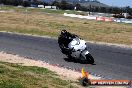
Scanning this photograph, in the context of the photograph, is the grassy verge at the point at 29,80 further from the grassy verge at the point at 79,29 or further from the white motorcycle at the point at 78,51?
the grassy verge at the point at 79,29

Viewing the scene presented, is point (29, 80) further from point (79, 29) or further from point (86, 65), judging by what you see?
point (79, 29)

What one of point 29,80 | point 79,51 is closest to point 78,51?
point 79,51

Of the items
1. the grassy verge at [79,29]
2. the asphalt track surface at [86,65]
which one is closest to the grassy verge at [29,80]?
the asphalt track surface at [86,65]

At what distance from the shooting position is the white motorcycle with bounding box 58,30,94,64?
19.9m

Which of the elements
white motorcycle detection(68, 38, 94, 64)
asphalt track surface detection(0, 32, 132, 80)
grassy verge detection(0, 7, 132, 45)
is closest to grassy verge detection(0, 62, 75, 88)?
asphalt track surface detection(0, 32, 132, 80)

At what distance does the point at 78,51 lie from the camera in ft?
65.9

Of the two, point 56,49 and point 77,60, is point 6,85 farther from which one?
point 56,49

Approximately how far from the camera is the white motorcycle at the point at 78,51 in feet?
65.4

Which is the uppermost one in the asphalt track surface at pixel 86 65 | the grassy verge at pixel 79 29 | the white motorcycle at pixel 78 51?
the white motorcycle at pixel 78 51

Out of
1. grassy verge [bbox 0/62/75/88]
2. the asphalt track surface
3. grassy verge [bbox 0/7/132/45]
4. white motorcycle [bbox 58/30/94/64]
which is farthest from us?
grassy verge [bbox 0/7/132/45]

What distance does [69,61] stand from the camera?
66.9 ft

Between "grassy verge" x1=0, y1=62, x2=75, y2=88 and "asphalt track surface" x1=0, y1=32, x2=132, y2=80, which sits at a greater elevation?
"grassy verge" x1=0, y1=62, x2=75, y2=88

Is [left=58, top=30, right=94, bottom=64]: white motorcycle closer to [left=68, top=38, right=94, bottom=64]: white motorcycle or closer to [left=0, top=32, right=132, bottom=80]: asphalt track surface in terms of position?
[left=68, top=38, right=94, bottom=64]: white motorcycle

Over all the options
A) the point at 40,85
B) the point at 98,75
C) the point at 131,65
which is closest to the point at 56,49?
the point at 131,65
